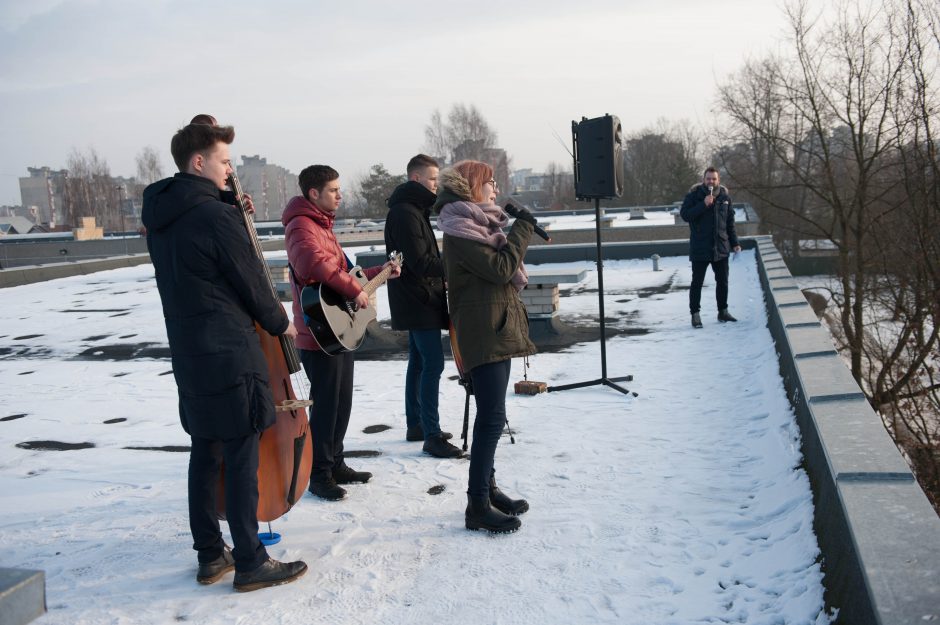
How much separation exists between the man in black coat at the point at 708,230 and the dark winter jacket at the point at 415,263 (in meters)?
5.01

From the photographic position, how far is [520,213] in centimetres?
403

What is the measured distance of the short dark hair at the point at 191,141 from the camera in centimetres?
323

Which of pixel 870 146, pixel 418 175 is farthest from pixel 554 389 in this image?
pixel 870 146

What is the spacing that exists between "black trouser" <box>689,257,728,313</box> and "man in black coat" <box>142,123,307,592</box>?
7086mm

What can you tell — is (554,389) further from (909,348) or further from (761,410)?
(909,348)

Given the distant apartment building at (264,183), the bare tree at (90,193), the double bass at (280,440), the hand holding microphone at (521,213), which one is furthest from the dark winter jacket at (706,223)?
the distant apartment building at (264,183)

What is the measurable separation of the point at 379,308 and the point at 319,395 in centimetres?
905

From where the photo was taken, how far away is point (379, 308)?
13.5 metres

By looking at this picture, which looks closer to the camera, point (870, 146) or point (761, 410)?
point (761, 410)

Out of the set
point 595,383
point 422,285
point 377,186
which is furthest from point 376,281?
point 377,186

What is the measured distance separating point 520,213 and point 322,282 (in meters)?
1.11

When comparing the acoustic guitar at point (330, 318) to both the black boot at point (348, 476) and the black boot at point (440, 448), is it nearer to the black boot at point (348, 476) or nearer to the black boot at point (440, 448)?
the black boot at point (348, 476)

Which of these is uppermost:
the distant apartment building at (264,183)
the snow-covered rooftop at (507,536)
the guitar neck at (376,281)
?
the distant apartment building at (264,183)

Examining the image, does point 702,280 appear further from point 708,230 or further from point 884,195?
point 884,195
